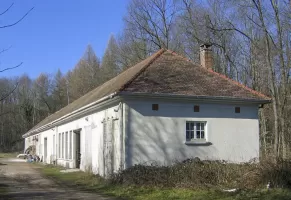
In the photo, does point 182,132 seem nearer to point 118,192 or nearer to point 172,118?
point 172,118

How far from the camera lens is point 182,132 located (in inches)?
648

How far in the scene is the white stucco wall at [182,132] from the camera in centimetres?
1573

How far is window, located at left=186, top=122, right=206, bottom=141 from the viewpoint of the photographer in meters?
16.8

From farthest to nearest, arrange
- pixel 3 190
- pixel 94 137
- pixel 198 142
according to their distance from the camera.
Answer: pixel 94 137, pixel 198 142, pixel 3 190

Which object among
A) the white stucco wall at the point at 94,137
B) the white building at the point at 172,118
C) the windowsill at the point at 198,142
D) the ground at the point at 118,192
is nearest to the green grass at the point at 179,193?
the ground at the point at 118,192

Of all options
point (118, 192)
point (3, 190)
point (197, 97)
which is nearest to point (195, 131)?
point (197, 97)

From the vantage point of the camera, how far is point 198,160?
15680 millimetres

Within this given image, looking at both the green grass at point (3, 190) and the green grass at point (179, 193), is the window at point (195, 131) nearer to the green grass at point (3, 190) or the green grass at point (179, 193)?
the green grass at point (179, 193)

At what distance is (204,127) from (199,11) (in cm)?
2134

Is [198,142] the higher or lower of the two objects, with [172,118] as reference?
lower

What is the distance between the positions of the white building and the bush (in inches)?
45.7

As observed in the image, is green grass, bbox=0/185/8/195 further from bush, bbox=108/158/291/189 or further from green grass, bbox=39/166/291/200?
bush, bbox=108/158/291/189

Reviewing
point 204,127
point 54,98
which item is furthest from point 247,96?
point 54,98

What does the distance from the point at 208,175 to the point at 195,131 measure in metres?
3.07
